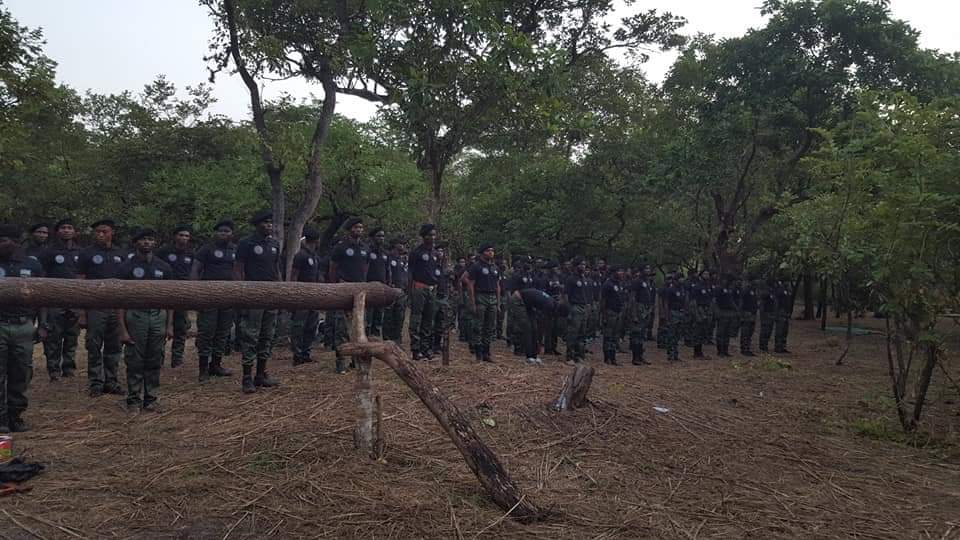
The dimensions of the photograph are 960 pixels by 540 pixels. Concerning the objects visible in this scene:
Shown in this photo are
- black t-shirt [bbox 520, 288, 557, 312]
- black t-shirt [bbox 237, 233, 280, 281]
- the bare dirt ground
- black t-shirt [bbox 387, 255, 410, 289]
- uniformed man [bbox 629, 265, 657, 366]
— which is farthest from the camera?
uniformed man [bbox 629, 265, 657, 366]

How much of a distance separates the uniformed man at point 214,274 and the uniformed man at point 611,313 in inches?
301

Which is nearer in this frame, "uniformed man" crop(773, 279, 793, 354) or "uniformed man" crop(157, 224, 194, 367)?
"uniformed man" crop(157, 224, 194, 367)

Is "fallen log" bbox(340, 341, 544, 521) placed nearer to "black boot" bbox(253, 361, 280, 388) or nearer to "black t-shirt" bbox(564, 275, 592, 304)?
"black boot" bbox(253, 361, 280, 388)

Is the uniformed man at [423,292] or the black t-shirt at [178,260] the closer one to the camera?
the black t-shirt at [178,260]

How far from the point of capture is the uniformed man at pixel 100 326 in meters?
7.71

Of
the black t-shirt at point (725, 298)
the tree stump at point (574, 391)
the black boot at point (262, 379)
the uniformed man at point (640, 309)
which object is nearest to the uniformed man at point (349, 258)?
the black boot at point (262, 379)

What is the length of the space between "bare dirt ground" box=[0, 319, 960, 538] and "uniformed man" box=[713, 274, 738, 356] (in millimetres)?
6312

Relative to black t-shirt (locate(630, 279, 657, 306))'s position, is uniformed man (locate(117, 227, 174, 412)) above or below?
below

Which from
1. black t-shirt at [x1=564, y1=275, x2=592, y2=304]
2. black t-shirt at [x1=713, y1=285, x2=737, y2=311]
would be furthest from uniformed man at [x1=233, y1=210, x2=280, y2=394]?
black t-shirt at [x1=713, y1=285, x2=737, y2=311]

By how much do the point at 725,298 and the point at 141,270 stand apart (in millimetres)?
12413

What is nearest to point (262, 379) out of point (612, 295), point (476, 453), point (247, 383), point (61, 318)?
point (247, 383)

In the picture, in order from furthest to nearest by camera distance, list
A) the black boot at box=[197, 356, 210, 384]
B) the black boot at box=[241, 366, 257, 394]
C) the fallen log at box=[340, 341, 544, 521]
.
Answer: the black boot at box=[197, 356, 210, 384] < the black boot at box=[241, 366, 257, 394] < the fallen log at box=[340, 341, 544, 521]

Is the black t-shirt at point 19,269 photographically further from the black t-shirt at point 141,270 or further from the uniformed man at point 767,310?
the uniformed man at point 767,310

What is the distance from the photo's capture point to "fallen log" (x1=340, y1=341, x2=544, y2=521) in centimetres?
451
